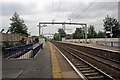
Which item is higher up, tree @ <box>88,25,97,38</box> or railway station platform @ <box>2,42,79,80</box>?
tree @ <box>88,25,97,38</box>

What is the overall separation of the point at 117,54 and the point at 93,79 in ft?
48.1

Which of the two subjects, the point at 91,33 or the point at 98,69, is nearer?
the point at 98,69

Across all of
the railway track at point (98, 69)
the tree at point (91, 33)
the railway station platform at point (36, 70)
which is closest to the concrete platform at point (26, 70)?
the railway station platform at point (36, 70)

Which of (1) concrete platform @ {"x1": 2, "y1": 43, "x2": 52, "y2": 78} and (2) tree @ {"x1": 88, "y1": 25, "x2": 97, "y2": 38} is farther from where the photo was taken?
(2) tree @ {"x1": 88, "y1": 25, "x2": 97, "y2": 38}

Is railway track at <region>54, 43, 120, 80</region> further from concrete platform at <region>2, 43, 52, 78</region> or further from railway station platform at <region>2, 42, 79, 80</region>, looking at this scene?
concrete platform at <region>2, 43, 52, 78</region>

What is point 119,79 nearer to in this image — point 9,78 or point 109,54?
point 9,78

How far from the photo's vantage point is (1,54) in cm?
2388

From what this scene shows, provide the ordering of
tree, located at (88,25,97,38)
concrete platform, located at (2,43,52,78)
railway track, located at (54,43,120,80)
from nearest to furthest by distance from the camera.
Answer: railway track, located at (54,43,120,80) → concrete platform, located at (2,43,52,78) → tree, located at (88,25,97,38)

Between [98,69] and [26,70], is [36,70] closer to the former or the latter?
[26,70]

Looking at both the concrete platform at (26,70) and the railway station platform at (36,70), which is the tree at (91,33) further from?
the concrete platform at (26,70)

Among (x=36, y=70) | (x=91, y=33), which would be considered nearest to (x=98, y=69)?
(x=36, y=70)

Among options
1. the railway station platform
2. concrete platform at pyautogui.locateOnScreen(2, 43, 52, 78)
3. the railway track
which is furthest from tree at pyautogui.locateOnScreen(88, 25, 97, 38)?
concrete platform at pyautogui.locateOnScreen(2, 43, 52, 78)

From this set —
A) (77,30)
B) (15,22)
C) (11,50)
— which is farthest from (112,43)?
(77,30)

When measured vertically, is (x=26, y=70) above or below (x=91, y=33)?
below
